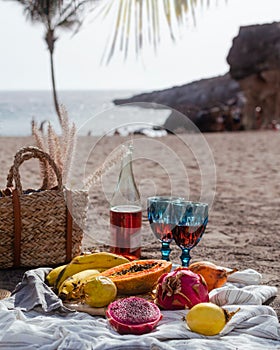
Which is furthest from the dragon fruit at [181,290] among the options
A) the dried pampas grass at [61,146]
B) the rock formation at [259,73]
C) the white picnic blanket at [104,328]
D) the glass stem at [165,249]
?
the rock formation at [259,73]

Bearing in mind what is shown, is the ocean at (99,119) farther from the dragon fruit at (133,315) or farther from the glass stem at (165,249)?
the dragon fruit at (133,315)

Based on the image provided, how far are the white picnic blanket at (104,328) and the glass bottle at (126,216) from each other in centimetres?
55

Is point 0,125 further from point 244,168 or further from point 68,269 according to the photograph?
A: point 244,168

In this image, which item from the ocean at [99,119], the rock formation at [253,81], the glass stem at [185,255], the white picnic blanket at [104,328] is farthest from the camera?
the rock formation at [253,81]

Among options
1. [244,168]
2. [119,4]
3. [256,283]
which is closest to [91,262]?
[256,283]

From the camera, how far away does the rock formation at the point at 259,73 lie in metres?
21.1

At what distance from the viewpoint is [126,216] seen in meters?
2.97

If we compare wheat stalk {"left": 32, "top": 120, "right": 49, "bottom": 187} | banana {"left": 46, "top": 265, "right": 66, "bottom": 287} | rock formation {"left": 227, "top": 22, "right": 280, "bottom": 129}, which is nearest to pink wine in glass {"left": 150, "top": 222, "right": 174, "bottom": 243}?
banana {"left": 46, "top": 265, "right": 66, "bottom": 287}

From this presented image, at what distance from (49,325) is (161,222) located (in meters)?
0.75

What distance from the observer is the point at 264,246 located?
13.4ft

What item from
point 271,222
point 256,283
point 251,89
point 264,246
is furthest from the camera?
point 251,89

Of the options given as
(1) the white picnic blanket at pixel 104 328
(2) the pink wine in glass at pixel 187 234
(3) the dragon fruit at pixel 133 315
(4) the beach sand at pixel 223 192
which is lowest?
(4) the beach sand at pixel 223 192

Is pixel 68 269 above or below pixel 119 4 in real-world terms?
below

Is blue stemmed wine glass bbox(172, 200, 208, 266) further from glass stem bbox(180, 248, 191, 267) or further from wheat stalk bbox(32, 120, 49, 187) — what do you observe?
wheat stalk bbox(32, 120, 49, 187)
